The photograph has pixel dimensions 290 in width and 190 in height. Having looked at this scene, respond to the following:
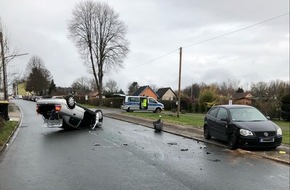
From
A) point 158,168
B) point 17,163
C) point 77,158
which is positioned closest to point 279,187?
point 158,168

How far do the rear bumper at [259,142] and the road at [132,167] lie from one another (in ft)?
1.63

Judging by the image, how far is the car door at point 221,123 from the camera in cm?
1288

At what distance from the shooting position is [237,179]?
7727mm

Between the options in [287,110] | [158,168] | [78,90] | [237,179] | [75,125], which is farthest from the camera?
[78,90]

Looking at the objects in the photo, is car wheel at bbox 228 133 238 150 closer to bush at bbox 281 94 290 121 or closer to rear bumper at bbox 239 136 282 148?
rear bumper at bbox 239 136 282 148

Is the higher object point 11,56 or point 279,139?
point 11,56

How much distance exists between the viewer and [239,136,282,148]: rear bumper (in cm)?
1148

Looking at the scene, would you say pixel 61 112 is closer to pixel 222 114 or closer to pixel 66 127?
pixel 66 127

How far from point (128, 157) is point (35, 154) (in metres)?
2.84

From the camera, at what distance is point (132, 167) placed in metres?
8.70

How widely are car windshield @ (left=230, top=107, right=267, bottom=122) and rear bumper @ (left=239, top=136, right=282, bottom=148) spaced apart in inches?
44.5

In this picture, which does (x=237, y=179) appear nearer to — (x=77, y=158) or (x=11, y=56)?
(x=77, y=158)

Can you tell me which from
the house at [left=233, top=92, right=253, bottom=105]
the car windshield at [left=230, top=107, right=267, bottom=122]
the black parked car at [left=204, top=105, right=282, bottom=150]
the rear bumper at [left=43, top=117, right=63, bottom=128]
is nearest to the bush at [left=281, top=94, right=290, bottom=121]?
the house at [left=233, top=92, right=253, bottom=105]

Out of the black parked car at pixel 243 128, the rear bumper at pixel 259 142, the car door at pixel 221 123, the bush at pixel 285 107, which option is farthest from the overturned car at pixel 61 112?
the bush at pixel 285 107
